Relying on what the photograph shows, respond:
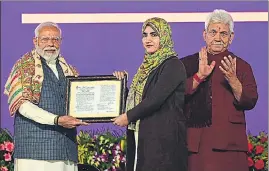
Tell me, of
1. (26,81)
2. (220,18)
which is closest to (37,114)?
(26,81)

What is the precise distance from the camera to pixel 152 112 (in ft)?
17.7

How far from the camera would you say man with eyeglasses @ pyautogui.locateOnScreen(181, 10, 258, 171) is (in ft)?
18.3

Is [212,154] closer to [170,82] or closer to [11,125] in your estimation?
[170,82]

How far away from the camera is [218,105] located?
5602 millimetres

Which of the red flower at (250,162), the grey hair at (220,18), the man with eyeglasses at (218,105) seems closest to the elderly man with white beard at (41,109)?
the man with eyeglasses at (218,105)

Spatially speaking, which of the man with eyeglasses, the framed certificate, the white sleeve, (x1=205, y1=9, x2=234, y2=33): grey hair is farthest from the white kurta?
(x1=205, y1=9, x2=234, y2=33): grey hair

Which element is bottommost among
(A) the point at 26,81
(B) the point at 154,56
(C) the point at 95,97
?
(C) the point at 95,97

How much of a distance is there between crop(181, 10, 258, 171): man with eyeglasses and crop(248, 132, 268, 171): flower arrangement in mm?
502

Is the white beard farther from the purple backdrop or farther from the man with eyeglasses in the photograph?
the man with eyeglasses

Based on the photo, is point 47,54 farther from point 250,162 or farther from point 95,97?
point 250,162

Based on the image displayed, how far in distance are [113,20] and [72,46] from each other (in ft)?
1.42

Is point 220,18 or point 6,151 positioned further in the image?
point 6,151

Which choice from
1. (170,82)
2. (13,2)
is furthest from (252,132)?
(13,2)

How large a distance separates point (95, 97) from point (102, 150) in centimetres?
74
